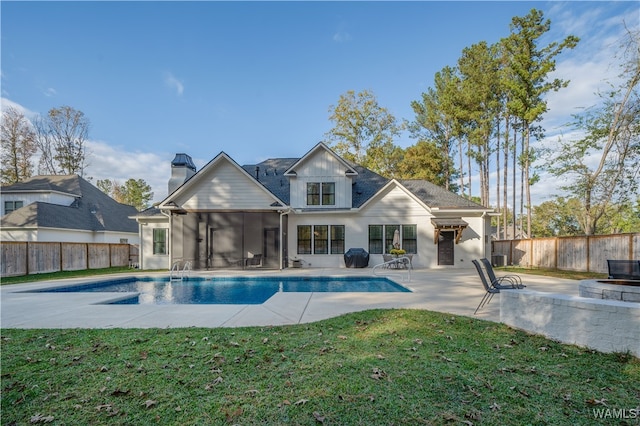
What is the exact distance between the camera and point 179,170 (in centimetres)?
1850

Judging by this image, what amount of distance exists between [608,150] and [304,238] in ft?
59.5

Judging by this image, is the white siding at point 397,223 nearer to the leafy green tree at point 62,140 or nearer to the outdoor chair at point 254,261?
the outdoor chair at point 254,261

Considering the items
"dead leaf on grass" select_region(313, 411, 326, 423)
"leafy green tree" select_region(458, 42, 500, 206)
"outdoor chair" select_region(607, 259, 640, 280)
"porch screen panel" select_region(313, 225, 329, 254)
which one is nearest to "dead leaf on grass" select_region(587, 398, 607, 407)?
"dead leaf on grass" select_region(313, 411, 326, 423)

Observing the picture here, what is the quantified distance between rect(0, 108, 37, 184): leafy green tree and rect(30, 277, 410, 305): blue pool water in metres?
26.5

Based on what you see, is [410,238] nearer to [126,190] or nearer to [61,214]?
[61,214]

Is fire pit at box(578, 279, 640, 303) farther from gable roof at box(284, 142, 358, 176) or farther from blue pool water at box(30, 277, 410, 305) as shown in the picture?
gable roof at box(284, 142, 358, 176)

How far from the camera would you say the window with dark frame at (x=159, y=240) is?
Result: 1739 cm

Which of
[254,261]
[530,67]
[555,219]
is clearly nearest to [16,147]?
[254,261]

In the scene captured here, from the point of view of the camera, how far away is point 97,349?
416 centimetres

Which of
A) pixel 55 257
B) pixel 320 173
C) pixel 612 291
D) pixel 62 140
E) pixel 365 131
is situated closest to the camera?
pixel 612 291

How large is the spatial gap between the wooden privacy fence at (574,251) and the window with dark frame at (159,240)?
71.0 feet

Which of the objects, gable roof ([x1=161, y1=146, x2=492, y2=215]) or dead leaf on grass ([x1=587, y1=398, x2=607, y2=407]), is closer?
dead leaf on grass ([x1=587, y1=398, x2=607, y2=407])

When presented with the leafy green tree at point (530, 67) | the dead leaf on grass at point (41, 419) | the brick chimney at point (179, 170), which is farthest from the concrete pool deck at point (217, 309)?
the leafy green tree at point (530, 67)

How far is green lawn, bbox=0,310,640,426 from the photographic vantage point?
2.66 m
